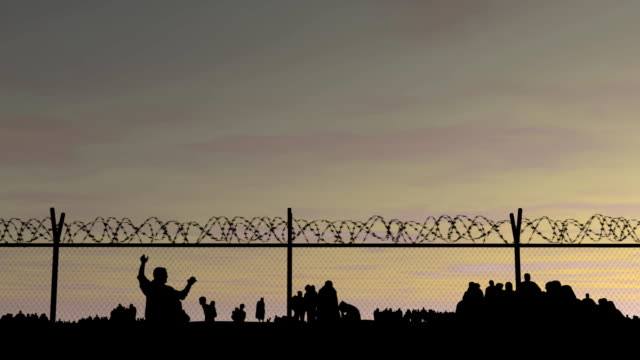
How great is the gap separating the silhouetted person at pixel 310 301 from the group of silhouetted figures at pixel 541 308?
17.3 feet

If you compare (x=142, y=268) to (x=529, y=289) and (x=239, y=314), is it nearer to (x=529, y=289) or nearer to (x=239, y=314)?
(x=529, y=289)

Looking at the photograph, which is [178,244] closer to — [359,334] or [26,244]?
[26,244]

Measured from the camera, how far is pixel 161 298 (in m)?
18.2

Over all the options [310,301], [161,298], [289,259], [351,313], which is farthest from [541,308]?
[161,298]

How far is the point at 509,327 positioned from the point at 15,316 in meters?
11.6

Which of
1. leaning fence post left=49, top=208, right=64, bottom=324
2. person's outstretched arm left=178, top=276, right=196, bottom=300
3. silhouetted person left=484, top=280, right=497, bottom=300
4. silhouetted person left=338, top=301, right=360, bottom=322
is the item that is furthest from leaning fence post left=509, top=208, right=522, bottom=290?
leaning fence post left=49, top=208, right=64, bottom=324

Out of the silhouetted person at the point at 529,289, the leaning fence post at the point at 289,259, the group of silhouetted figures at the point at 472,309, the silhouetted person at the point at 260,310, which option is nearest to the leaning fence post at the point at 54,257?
the group of silhouetted figures at the point at 472,309

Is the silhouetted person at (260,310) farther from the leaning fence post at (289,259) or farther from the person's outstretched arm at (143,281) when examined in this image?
the person's outstretched arm at (143,281)

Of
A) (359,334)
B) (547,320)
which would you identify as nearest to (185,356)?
(359,334)

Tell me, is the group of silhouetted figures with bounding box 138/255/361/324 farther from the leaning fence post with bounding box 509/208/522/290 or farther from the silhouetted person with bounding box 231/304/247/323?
the leaning fence post with bounding box 509/208/522/290

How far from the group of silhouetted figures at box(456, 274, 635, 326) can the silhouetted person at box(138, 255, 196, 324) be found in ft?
20.6

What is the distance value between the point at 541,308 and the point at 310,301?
742 centimetres

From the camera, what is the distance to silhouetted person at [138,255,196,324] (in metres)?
18.2

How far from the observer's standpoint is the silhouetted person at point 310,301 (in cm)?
2544
